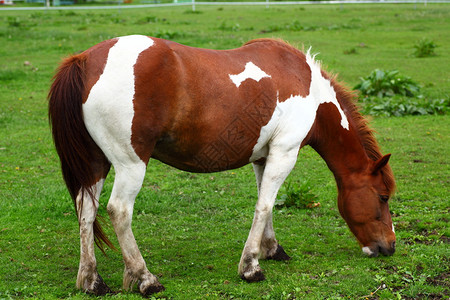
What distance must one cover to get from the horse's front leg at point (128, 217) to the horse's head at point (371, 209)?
6.98ft

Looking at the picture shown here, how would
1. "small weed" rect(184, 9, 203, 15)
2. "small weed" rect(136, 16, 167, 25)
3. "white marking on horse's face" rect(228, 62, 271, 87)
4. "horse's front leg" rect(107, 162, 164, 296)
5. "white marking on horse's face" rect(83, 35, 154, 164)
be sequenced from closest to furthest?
"white marking on horse's face" rect(83, 35, 154, 164)
"horse's front leg" rect(107, 162, 164, 296)
"white marking on horse's face" rect(228, 62, 271, 87)
"small weed" rect(136, 16, 167, 25)
"small weed" rect(184, 9, 203, 15)

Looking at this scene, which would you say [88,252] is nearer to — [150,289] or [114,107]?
[150,289]

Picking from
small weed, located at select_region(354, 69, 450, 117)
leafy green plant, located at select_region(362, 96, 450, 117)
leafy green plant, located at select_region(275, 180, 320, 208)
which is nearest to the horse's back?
leafy green plant, located at select_region(275, 180, 320, 208)

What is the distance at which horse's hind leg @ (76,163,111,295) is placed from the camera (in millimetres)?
4586

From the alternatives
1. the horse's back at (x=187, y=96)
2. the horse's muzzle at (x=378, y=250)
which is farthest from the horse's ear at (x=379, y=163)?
the horse's back at (x=187, y=96)

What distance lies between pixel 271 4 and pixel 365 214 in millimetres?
21573

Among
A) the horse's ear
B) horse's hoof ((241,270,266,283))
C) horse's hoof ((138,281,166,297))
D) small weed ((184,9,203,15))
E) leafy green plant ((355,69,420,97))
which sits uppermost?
the horse's ear

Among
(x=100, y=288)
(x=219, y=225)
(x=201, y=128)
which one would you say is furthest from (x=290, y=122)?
(x=100, y=288)

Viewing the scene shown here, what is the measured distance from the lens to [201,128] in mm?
4559

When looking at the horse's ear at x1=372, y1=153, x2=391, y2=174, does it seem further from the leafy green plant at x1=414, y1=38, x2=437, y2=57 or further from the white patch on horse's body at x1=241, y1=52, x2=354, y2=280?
the leafy green plant at x1=414, y1=38, x2=437, y2=57

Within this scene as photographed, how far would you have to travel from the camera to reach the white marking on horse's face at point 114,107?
4230 millimetres

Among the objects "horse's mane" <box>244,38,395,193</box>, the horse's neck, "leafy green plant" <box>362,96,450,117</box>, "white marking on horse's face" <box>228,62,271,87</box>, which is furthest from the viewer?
"leafy green plant" <box>362,96,450,117</box>

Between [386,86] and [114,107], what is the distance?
8.69 m

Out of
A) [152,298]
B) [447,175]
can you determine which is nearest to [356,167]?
[152,298]
